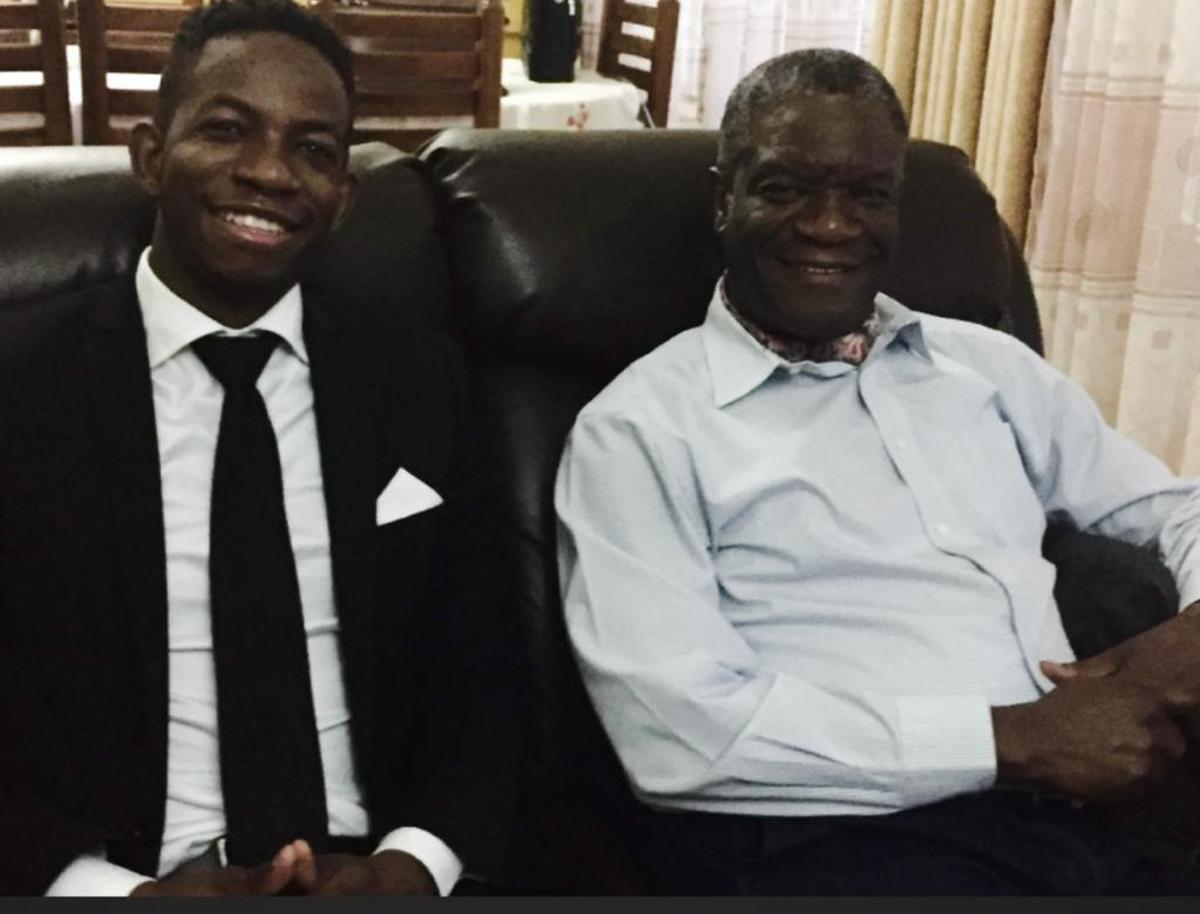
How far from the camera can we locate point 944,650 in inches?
51.7

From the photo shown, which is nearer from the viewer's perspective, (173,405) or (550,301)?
(173,405)

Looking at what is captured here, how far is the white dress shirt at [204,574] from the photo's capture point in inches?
43.3

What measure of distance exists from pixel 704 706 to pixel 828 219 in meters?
0.53

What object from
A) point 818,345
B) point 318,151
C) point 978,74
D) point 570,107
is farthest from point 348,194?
point 570,107

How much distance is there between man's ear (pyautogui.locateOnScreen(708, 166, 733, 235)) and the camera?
4.71ft

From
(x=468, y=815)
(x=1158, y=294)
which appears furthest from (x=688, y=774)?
(x=1158, y=294)

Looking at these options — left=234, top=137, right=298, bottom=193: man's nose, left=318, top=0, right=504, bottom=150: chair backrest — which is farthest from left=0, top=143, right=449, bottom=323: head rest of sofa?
left=318, top=0, right=504, bottom=150: chair backrest

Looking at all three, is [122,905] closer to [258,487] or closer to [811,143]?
[258,487]

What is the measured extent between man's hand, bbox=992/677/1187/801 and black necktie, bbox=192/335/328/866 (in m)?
0.61

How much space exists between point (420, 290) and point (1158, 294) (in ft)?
4.72

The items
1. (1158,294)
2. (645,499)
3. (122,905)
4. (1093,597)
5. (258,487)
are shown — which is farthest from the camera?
(1158,294)

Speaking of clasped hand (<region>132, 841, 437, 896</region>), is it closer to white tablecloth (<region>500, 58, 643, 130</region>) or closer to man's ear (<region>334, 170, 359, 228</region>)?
man's ear (<region>334, 170, 359, 228</region>)

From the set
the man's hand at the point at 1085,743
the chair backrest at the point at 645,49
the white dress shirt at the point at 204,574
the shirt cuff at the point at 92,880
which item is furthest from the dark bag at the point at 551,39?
the shirt cuff at the point at 92,880

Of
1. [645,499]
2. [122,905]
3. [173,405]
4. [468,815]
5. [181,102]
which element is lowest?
[468,815]
